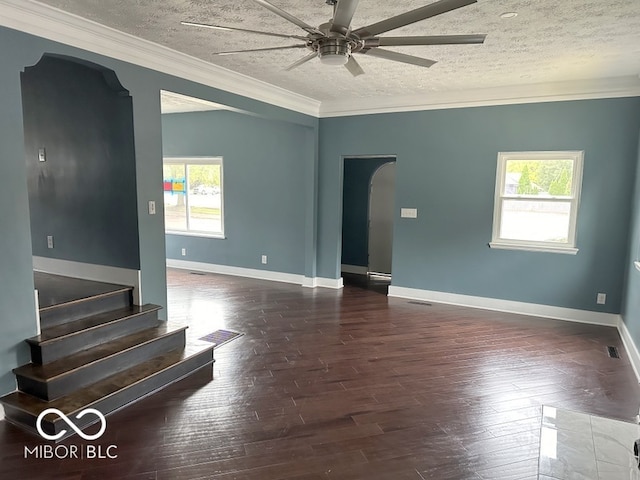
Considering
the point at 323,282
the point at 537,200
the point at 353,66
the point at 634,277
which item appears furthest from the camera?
the point at 323,282

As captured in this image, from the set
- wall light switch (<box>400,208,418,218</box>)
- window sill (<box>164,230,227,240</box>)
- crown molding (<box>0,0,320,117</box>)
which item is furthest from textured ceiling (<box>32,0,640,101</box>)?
window sill (<box>164,230,227,240</box>)

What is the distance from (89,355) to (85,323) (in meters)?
0.37

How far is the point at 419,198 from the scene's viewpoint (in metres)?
5.80

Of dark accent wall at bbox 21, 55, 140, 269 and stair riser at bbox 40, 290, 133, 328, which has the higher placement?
dark accent wall at bbox 21, 55, 140, 269

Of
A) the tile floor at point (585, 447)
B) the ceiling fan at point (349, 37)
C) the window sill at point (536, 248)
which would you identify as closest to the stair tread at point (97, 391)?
the ceiling fan at point (349, 37)

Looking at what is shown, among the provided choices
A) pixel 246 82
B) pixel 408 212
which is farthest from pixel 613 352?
pixel 246 82

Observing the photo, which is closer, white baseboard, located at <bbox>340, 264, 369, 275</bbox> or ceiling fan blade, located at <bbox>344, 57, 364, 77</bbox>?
ceiling fan blade, located at <bbox>344, 57, 364, 77</bbox>

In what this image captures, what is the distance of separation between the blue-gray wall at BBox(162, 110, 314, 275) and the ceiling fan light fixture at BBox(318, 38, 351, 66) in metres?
4.00

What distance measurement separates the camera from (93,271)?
413cm

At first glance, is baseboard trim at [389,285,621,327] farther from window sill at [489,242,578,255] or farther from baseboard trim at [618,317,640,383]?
window sill at [489,242,578,255]

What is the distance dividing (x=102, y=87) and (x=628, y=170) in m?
5.57

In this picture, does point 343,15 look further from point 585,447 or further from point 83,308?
point 83,308

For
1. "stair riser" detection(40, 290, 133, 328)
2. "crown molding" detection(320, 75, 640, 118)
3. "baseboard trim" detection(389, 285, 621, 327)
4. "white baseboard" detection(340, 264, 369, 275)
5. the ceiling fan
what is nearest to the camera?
the ceiling fan

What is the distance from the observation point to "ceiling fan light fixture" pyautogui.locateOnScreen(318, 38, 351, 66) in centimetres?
226
